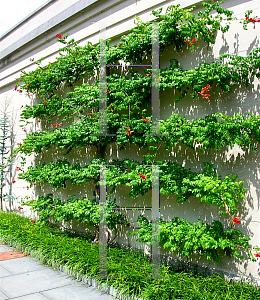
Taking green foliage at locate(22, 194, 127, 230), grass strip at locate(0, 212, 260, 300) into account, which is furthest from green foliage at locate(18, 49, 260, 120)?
grass strip at locate(0, 212, 260, 300)

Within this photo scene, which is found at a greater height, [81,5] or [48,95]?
[81,5]

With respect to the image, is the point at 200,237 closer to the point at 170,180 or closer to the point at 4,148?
the point at 170,180

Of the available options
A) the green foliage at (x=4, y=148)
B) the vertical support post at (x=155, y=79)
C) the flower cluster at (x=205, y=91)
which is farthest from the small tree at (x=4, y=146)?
the flower cluster at (x=205, y=91)

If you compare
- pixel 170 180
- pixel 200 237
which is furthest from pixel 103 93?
pixel 200 237

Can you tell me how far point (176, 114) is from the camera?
3.94m

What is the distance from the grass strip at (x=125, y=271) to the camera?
10.00ft

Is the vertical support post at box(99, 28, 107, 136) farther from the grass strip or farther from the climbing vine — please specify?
the grass strip

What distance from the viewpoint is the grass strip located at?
3.05m

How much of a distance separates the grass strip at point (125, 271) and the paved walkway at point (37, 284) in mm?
140

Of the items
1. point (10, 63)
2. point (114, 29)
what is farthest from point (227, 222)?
point (10, 63)

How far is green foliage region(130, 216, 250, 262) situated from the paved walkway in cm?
98

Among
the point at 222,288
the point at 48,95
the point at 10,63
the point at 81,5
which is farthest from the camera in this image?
the point at 10,63

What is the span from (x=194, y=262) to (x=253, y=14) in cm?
326

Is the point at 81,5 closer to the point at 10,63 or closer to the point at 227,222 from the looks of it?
the point at 10,63
